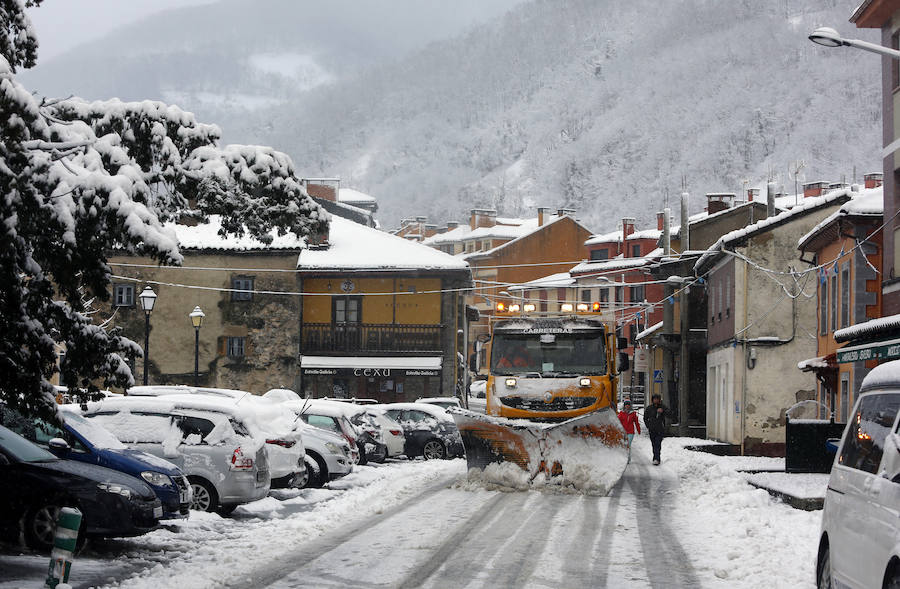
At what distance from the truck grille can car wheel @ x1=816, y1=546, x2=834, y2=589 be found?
49.5 feet

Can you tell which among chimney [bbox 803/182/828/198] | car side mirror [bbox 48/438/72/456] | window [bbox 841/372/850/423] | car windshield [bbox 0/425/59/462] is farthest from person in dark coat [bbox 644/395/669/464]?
chimney [bbox 803/182/828/198]

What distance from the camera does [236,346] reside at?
51812 mm

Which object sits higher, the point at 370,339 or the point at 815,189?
the point at 815,189

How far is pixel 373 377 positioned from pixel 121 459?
38690 mm

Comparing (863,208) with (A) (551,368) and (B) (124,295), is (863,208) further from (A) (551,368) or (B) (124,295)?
(B) (124,295)

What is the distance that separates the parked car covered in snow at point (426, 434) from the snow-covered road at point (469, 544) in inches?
369

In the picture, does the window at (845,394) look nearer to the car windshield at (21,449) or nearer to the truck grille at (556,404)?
the truck grille at (556,404)

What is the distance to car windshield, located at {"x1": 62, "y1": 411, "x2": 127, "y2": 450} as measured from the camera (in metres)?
13.9

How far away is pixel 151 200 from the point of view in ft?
34.2

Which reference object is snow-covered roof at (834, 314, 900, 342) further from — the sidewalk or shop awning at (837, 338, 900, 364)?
the sidewalk

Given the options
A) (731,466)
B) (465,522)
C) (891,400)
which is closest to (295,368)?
(731,466)

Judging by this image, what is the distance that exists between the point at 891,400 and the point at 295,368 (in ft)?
149

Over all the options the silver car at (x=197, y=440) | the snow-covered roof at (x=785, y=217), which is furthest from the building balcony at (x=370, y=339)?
the silver car at (x=197, y=440)

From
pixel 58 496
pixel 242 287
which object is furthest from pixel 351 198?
pixel 58 496
